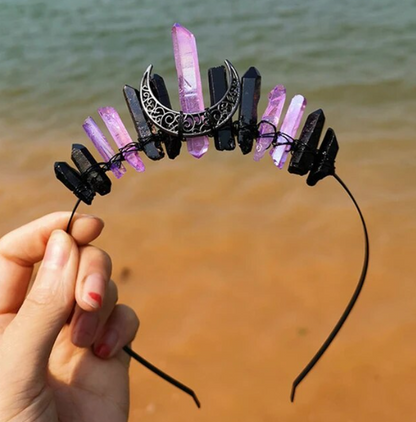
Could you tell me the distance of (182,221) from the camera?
7.79 ft

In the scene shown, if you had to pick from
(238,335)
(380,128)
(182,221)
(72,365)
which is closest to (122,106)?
(182,221)

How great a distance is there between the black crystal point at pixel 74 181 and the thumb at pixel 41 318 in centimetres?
16

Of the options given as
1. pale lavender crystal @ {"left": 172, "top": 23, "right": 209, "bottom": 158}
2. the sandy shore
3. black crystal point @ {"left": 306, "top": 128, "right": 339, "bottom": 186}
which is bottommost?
the sandy shore

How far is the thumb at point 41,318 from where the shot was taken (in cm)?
109

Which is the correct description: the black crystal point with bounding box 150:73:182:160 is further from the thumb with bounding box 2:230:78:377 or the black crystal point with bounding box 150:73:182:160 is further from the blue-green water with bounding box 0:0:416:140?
the blue-green water with bounding box 0:0:416:140

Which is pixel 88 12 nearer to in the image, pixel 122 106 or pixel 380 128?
pixel 122 106

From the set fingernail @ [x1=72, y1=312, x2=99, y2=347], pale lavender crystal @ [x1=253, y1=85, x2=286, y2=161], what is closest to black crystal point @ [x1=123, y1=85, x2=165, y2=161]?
pale lavender crystal @ [x1=253, y1=85, x2=286, y2=161]

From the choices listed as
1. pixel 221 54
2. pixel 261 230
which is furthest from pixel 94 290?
pixel 221 54

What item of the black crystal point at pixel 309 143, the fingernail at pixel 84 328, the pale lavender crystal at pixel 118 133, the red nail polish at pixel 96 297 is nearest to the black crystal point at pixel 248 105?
the black crystal point at pixel 309 143

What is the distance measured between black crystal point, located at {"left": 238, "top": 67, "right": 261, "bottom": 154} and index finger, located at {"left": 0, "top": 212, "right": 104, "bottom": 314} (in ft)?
1.40

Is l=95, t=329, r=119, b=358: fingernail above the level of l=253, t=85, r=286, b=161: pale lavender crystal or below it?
below

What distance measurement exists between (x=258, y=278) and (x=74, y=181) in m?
1.12

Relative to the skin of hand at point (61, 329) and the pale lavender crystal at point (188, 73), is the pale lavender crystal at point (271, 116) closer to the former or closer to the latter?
the pale lavender crystal at point (188, 73)

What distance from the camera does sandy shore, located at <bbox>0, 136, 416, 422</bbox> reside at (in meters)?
1.80
